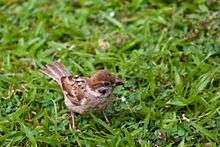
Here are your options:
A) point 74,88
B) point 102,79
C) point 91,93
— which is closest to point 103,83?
point 102,79

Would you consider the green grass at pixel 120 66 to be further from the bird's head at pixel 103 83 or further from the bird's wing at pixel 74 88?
the bird's head at pixel 103 83

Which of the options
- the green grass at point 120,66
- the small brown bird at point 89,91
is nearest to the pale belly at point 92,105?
the small brown bird at point 89,91

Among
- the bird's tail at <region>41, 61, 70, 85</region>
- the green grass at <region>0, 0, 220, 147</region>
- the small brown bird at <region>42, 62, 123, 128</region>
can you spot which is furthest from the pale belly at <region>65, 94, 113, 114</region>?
the bird's tail at <region>41, 61, 70, 85</region>

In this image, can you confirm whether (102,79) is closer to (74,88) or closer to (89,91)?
(89,91)

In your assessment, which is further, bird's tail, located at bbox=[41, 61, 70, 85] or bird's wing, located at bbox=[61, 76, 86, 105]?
bird's tail, located at bbox=[41, 61, 70, 85]

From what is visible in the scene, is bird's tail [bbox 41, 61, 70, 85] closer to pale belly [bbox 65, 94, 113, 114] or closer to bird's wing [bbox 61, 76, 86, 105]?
bird's wing [bbox 61, 76, 86, 105]

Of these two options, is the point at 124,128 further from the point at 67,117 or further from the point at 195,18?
the point at 195,18
